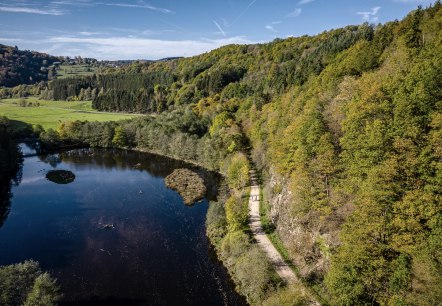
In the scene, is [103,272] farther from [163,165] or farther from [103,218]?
[163,165]

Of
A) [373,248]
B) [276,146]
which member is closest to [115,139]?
[276,146]

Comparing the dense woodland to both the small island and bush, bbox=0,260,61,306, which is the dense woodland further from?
the small island

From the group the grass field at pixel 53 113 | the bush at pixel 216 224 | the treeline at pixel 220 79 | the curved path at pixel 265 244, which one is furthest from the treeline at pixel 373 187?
the grass field at pixel 53 113

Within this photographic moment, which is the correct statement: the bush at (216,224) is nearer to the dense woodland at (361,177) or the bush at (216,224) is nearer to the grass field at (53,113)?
the dense woodland at (361,177)

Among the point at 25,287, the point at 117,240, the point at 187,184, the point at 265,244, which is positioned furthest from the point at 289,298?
the point at 187,184

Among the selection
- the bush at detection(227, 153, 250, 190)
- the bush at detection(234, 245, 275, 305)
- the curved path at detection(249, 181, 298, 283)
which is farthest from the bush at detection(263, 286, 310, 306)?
the bush at detection(227, 153, 250, 190)

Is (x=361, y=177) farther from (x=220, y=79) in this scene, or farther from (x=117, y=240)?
(x=220, y=79)

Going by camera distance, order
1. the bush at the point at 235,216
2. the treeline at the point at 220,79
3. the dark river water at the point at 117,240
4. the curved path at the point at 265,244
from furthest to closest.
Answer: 1. the treeline at the point at 220,79
2. the bush at the point at 235,216
3. the dark river water at the point at 117,240
4. the curved path at the point at 265,244
